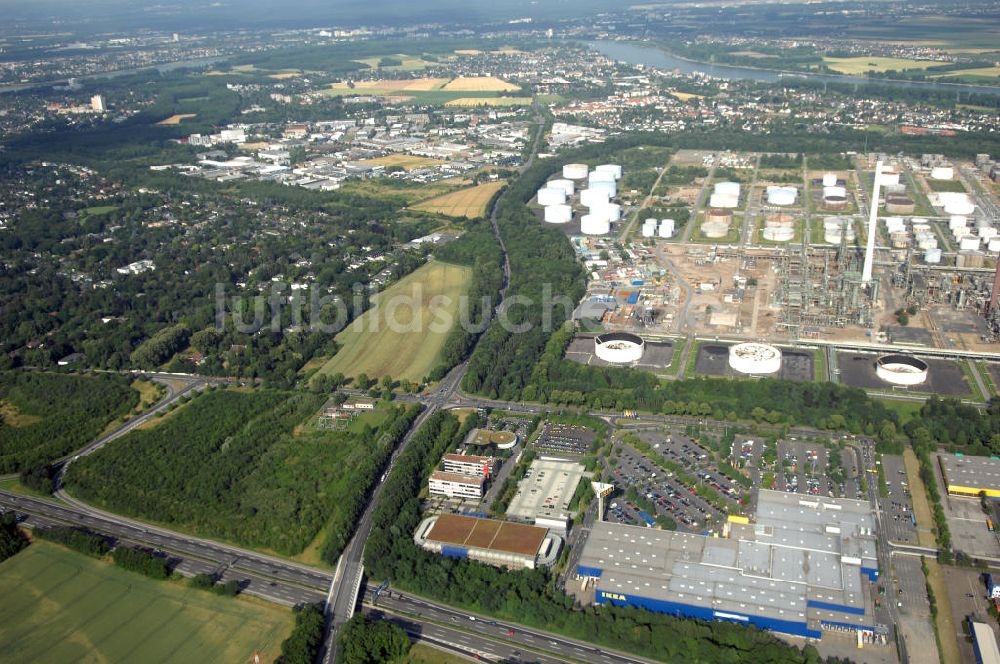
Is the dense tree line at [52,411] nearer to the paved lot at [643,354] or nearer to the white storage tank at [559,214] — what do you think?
the paved lot at [643,354]

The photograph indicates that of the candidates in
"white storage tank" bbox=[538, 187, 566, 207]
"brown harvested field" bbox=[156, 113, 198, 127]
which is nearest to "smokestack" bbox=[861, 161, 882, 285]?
"white storage tank" bbox=[538, 187, 566, 207]

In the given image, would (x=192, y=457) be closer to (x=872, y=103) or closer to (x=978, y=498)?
(x=978, y=498)

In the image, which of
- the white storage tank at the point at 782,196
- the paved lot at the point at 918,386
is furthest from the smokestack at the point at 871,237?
the white storage tank at the point at 782,196

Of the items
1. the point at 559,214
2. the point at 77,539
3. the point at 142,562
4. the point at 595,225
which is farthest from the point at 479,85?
the point at 142,562

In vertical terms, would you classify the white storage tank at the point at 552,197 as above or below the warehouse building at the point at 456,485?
above

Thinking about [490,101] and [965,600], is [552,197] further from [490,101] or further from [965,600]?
[490,101]

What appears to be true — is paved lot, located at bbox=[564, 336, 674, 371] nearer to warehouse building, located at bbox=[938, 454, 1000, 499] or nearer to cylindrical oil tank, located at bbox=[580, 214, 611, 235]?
warehouse building, located at bbox=[938, 454, 1000, 499]
